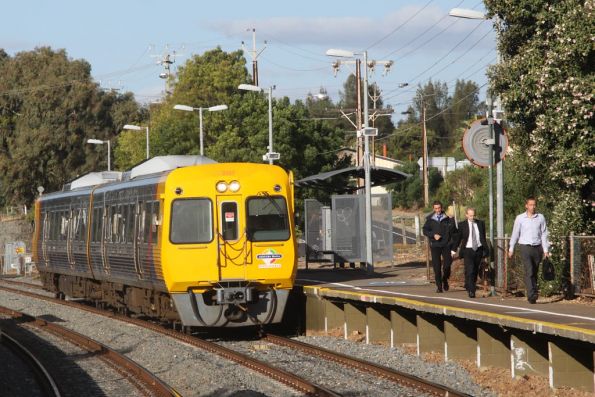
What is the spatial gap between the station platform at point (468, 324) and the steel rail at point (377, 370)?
1219 millimetres

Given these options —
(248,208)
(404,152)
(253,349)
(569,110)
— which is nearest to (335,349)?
(253,349)

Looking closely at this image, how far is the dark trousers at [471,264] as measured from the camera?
19000 mm

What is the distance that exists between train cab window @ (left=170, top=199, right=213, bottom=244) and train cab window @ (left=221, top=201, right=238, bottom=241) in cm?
22

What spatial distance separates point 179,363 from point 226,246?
3.49 m

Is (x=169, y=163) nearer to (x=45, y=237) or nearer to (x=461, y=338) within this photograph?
(x=461, y=338)

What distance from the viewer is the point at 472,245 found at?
747 inches

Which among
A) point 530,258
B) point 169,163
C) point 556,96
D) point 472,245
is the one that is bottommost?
point 530,258

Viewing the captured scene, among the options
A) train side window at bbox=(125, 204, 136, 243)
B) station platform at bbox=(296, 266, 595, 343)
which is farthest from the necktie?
train side window at bbox=(125, 204, 136, 243)

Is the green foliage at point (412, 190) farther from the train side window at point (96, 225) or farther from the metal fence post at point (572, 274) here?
the metal fence post at point (572, 274)

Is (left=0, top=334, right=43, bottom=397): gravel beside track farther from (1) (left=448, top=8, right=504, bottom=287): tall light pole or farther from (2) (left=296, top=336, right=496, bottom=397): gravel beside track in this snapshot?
(1) (left=448, top=8, right=504, bottom=287): tall light pole

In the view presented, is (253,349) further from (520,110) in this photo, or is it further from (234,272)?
(520,110)

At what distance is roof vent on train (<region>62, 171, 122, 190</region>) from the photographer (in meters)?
29.3

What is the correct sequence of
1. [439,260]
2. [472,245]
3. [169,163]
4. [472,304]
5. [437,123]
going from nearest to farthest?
[472,304] < [472,245] < [439,260] < [169,163] < [437,123]

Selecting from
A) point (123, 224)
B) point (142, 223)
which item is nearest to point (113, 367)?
point (142, 223)
